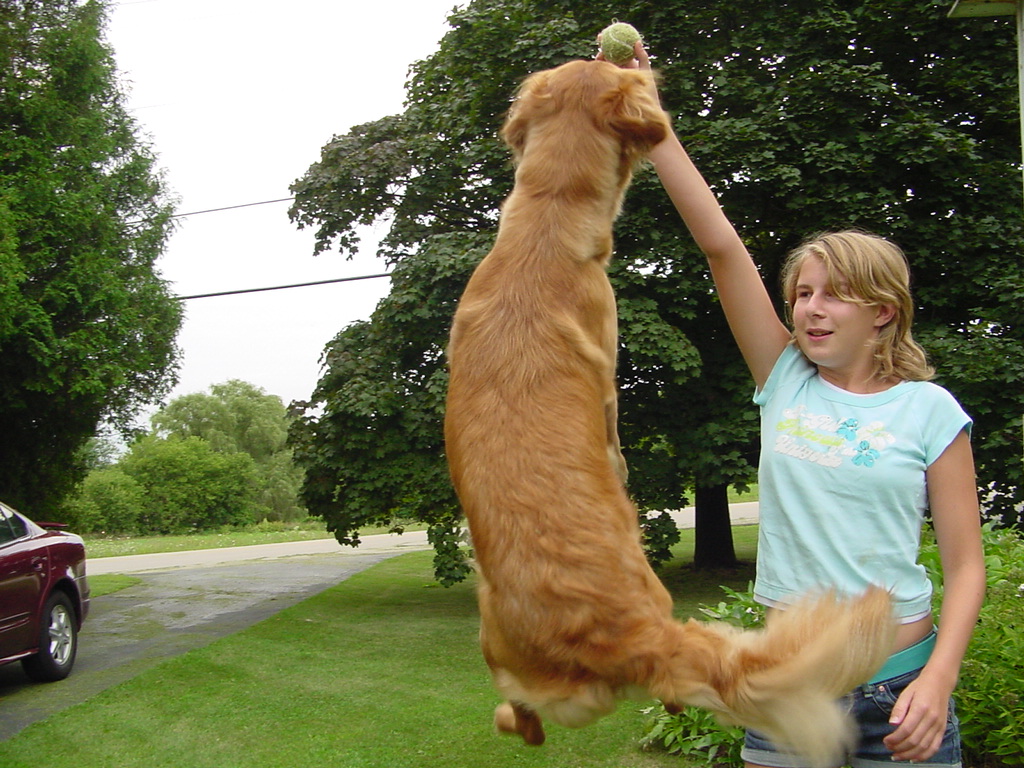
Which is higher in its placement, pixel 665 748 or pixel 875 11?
pixel 875 11

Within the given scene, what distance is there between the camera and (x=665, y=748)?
22.9 feet

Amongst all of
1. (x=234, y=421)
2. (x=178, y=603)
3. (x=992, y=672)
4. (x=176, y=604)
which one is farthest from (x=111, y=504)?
(x=992, y=672)

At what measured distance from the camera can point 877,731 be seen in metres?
2.33

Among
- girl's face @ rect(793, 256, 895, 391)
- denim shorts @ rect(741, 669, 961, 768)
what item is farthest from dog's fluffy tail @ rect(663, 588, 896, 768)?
girl's face @ rect(793, 256, 895, 391)

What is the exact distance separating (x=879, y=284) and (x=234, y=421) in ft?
212

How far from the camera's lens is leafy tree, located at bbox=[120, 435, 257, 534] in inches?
1900

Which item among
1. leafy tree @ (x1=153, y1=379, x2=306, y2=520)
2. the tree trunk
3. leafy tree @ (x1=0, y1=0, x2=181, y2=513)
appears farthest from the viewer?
leafy tree @ (x1=153, y1=379, x2=306, y2=520)

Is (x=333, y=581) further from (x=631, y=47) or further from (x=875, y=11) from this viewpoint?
(x=631, y=47)

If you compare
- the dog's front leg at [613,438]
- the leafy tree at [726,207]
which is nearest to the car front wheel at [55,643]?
the leafy tree at [726,207]

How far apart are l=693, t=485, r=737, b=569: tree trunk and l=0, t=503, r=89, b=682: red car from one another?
9823 millimetres

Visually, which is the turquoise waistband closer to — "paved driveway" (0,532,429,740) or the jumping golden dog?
the jumping golden dog

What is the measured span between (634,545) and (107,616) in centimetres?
1507

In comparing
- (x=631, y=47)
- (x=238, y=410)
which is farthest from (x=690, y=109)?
(x=238, y=410)

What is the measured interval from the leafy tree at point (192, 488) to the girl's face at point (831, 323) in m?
48.6
